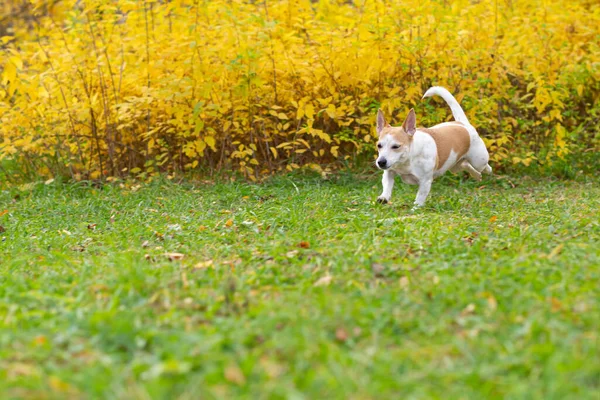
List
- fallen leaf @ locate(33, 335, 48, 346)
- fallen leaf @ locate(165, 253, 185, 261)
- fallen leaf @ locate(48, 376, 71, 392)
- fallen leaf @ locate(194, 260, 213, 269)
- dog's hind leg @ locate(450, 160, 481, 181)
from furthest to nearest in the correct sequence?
dog's hind leg @ locate(450, 160, 481, 181)
fallen leaf @ locate(165, 253, 185, 261)
fallen leaf @ locate(194, 260, 213, 269)
fallen leaf @ locate(33, 335, 48, 346)
fallen leaf @ locate(48, 376, 71, 392)

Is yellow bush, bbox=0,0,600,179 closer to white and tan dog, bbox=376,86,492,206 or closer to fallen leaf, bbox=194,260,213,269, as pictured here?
white and tan dog, bbox=376,86,492,206

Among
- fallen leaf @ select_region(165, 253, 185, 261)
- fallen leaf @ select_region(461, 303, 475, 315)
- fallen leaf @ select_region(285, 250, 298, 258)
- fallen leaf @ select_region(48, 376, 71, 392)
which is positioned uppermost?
fallen leaf @ select_region(48, 376, 71, 392)

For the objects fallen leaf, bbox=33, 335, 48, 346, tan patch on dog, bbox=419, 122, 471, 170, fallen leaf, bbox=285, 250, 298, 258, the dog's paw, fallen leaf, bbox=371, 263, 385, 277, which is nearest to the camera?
fallen leaf, bbox=33, 335, 48, 346

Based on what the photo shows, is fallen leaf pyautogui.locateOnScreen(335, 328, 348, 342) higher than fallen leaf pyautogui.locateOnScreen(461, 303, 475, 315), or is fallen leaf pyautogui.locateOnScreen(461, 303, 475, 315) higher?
fallen leaf pyautogui.locateOnScreen(335, 328, 348, 342)

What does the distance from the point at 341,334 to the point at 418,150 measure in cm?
348

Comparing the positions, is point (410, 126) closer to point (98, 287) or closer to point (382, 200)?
point (382, 200)

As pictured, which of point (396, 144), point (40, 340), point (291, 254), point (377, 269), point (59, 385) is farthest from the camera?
point (396, 144)

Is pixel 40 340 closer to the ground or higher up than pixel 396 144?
higher up

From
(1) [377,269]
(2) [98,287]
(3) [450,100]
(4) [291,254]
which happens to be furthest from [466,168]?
(2) [98,287]

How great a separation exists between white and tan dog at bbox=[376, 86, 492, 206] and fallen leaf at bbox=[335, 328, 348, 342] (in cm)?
306

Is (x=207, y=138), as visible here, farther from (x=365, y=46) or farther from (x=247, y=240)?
(x=247, y=240)

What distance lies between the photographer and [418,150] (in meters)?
5.80

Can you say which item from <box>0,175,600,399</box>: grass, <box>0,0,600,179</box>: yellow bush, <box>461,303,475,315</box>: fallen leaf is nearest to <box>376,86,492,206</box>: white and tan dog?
<box>0,175,600,399</box>: grass

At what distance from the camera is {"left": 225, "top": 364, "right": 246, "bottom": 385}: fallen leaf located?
2.18 metres
